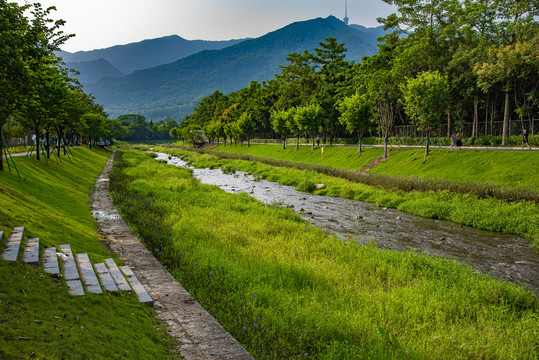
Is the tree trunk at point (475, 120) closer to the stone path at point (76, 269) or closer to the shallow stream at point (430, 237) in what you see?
the shallow stream at point (430, 237)

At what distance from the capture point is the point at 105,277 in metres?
7.31

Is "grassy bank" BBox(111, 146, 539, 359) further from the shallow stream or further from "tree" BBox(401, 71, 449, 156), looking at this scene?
"tree" BBox(401, 71, 449, 156)

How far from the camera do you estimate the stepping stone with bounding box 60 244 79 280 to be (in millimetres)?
6887

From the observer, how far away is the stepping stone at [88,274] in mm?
6493

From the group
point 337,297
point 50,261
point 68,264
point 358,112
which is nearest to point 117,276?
point 68,264

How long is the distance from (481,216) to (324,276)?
13.2 meters

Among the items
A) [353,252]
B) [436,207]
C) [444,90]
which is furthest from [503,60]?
[353,252]

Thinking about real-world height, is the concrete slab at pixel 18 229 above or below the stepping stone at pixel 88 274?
above

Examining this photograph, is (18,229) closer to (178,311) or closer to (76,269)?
(76,269)

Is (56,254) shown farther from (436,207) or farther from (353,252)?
(436,207)

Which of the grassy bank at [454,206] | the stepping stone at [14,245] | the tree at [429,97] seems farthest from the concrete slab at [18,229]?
the tree at [429,97]

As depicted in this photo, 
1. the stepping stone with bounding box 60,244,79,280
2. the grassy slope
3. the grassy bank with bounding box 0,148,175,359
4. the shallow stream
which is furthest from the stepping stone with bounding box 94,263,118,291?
the grassy slope

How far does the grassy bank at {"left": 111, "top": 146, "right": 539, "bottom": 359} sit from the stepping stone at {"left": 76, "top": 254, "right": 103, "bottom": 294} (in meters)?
1.94

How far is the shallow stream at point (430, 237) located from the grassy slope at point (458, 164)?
35.0ft
